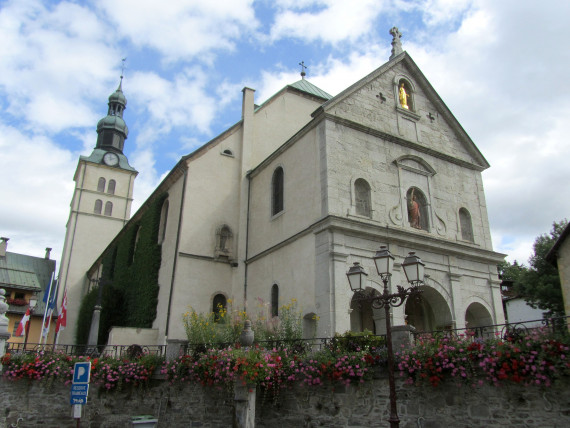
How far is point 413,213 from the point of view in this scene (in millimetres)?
20359

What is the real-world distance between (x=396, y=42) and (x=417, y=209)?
8914 millimetres

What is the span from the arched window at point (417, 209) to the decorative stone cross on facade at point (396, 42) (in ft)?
23.4

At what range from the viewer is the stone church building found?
18062mm

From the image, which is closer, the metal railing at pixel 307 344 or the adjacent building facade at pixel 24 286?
the metal railing at pixel 307 344

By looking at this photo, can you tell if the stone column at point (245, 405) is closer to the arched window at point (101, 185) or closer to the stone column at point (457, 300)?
the stone column at point (457, 300)

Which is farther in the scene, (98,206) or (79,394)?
(98,206)

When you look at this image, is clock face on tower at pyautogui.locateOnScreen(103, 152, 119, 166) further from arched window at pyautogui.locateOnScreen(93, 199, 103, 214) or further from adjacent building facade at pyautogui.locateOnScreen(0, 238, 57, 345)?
adjacent building facade at pyautogui.locateOnScreen(0, 238, 57, 345)

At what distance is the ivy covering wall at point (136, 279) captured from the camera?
23.8 metres

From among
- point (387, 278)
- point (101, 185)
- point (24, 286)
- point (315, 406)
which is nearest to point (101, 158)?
point (101, 185)

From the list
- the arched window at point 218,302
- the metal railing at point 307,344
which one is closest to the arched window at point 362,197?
the metal railing at point 307,344

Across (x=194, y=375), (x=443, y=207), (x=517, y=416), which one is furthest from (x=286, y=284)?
(x=517, y=416)

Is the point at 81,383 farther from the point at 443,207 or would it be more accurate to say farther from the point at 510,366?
the point at 443,207

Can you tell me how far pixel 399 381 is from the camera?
11.5 meters

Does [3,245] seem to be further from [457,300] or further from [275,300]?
[457,300]
